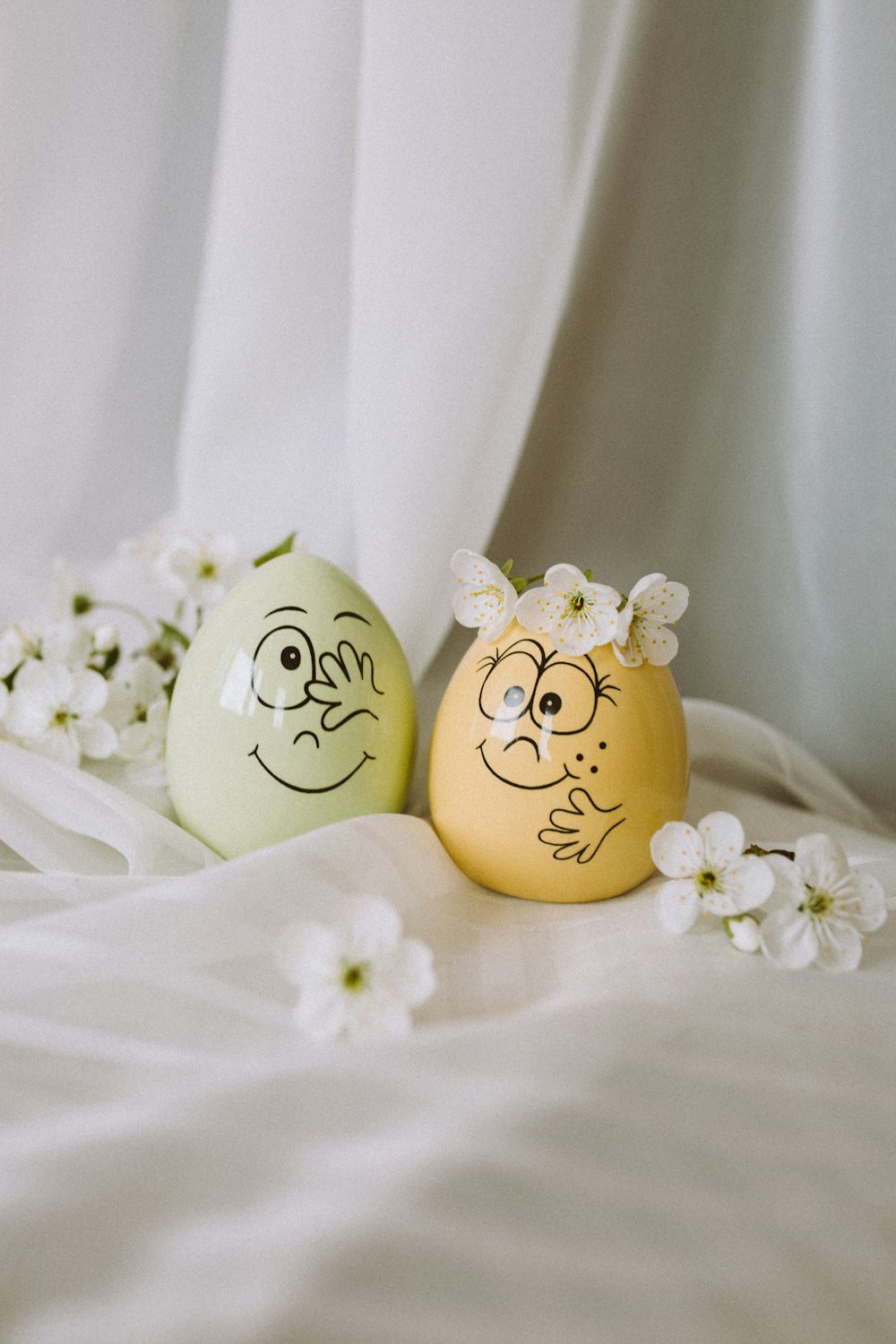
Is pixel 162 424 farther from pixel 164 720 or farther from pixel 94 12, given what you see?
pixel 164 720

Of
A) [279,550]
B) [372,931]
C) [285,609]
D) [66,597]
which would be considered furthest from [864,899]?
[66,597]

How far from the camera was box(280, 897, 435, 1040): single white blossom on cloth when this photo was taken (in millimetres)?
490

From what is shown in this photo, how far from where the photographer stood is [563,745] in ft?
2.10

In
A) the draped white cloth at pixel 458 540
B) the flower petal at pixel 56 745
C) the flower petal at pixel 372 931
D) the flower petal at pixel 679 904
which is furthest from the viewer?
the flower petal at pixel 56 745

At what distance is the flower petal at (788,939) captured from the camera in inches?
22.8

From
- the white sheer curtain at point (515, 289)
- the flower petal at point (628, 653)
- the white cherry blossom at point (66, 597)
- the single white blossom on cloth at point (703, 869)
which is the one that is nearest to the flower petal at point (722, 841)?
the single white blossom on cloth at point (703, 869)

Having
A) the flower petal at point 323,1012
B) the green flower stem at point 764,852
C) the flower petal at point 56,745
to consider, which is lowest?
the flower petal at point 56,745

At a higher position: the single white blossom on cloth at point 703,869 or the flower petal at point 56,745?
the single white blossom on cloth at point 703,869

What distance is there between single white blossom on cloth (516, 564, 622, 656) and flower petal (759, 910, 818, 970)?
19cm

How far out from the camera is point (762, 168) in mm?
946

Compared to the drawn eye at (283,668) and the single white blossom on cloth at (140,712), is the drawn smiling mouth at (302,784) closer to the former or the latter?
the drawn eye at (283,668)

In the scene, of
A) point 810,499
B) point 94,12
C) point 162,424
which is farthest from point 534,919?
point 94,12

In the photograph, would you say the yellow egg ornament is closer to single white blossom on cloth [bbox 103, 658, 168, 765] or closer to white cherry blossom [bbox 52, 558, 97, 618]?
single white blossom on cloth [bbox 103, 658, 168, 765]

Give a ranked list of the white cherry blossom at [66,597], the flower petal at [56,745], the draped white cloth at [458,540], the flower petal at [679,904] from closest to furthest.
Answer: the draped white cloth at [458,540]
the flower petal at [679,904]
the flower petal at [56,745]
the white cherry blossom at [66,597]
